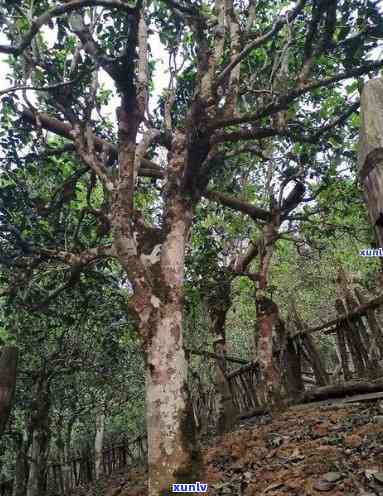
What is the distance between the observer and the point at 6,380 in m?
6.28

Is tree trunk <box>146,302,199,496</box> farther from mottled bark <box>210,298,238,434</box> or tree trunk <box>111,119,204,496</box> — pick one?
mottled bark <box>210,298,238,434</box>

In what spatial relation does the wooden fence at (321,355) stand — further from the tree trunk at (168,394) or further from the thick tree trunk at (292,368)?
the tree trunk at (168,394)

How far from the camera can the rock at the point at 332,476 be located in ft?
12.8

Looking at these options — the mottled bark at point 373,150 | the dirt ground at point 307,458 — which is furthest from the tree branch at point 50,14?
the dirt ground at point 307,458

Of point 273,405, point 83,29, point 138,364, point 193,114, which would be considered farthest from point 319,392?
point 138,364

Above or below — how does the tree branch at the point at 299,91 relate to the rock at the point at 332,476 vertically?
above

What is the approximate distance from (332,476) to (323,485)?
0.18 meters

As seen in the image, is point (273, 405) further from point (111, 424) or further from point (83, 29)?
point (111, 424)

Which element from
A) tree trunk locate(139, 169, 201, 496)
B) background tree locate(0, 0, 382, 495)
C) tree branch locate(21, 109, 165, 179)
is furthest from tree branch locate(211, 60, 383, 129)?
tree branch locate(21, 109, 165, 179)

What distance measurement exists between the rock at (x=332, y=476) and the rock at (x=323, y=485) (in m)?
0.05

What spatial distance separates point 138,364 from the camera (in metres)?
19.2

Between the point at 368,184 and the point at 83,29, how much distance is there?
552 centimetres

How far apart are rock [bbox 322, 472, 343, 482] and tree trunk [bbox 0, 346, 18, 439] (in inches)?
183

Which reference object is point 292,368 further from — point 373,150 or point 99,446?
point 99,446
